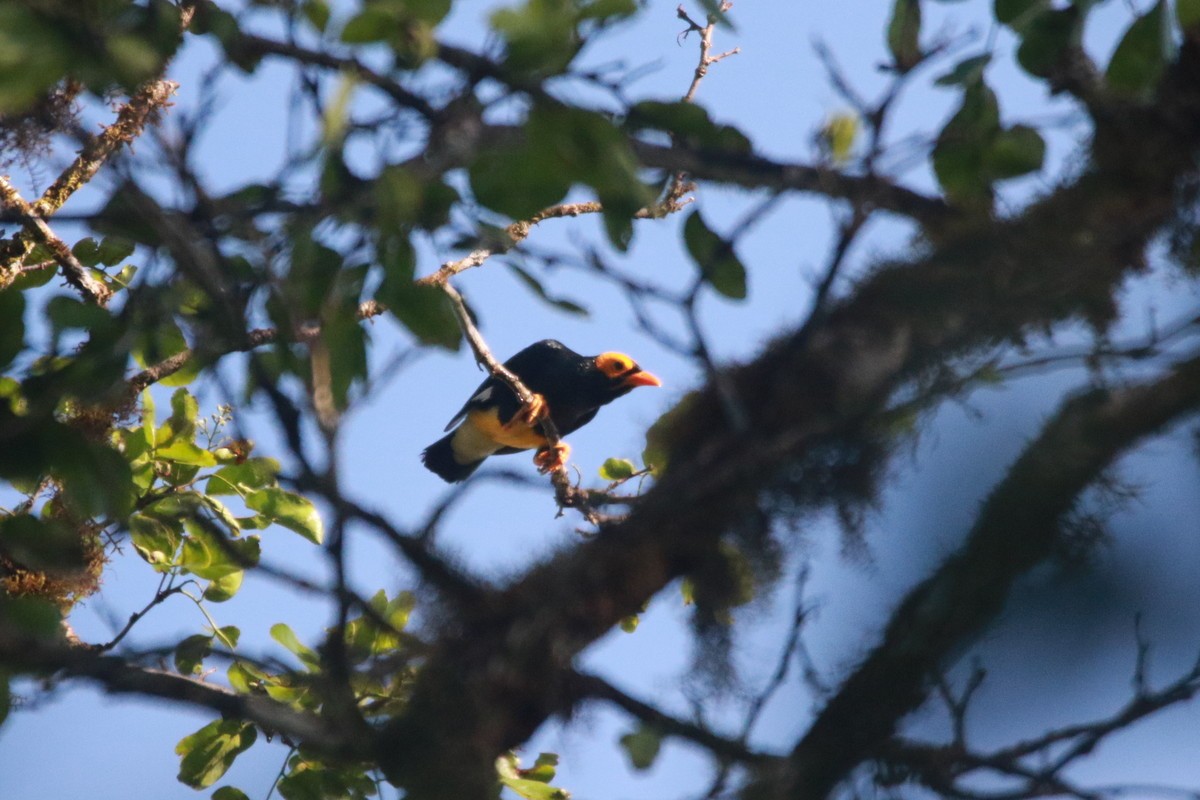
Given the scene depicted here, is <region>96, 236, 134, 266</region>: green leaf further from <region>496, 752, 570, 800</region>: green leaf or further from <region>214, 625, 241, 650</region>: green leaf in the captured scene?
<region>496, 752, 570, 800</region>: green leaf

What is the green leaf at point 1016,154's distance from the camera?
2.24 metres

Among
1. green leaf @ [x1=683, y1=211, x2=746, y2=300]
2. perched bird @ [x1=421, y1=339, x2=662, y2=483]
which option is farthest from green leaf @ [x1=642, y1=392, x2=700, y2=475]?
perched bird @ [x1=421, y1=339, x2=662, y2=483]

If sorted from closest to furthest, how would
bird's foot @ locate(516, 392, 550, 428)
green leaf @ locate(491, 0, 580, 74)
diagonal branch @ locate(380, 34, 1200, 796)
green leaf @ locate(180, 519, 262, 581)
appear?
green leaf @ locate(491, 0, 580, 74)
diagonal branch @ locate(380, 34, 1200, 796)
green leaf @ locate(180, 519, 262, 581)
bird's foot @ locate(516, 392, 550, 428)

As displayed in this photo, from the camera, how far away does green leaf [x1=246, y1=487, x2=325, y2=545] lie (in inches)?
136

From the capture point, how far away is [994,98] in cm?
246

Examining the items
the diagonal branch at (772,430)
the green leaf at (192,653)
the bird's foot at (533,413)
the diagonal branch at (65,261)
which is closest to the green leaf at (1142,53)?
the diagonal branch at (772,430)

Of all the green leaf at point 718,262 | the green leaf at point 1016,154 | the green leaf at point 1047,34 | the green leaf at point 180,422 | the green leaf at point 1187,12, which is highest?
the green leaf at point 180,422

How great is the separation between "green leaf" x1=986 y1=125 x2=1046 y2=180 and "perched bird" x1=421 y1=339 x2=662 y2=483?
184 inches

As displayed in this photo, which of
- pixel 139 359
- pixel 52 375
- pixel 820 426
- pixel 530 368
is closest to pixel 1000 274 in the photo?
pixel 820 426

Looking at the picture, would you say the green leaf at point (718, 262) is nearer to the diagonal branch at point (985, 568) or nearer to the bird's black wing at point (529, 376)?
the diagonal branch at point (985, 568)

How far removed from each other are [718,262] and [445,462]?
595cm

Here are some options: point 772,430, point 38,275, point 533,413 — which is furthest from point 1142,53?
point 533,413

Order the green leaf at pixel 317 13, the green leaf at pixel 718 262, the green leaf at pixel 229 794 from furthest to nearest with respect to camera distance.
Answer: the green leaf at pixel 229 794 → the green leaf at pixel 718 262 → the green leaf at pixel 317 13

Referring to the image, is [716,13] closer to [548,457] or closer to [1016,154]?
[1016,154]
